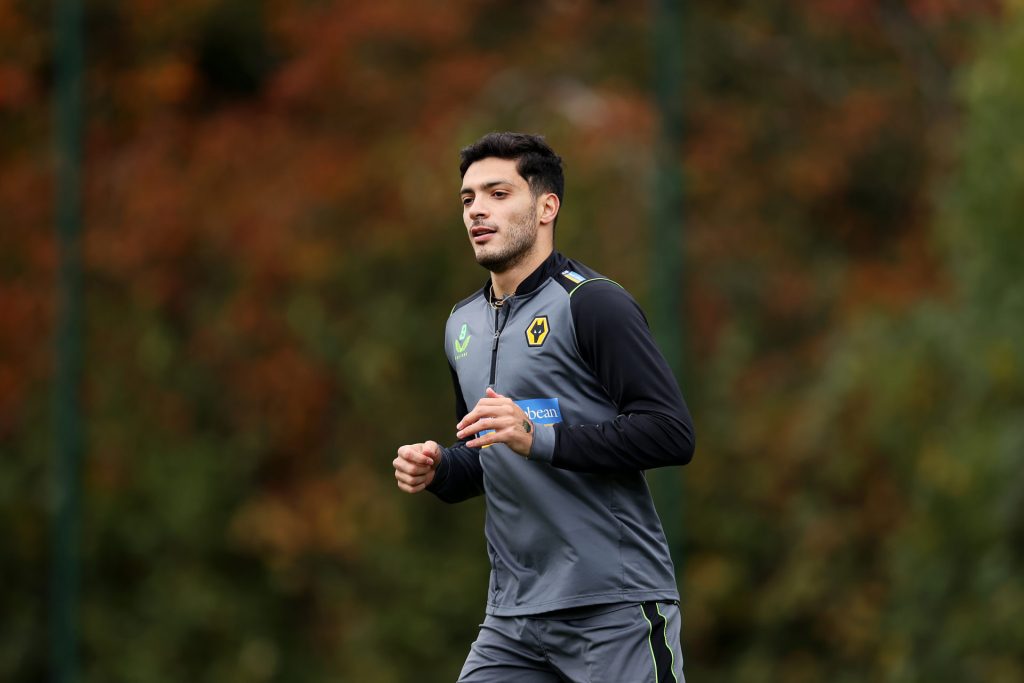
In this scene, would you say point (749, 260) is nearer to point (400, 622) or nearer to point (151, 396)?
point (400, 622)

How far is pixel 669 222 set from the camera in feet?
40.5

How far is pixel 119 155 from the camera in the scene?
1347 centimetres

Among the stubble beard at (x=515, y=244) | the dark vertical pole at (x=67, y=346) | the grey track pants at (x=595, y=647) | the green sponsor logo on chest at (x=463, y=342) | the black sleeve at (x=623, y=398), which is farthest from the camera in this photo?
the dark vertical pole at (x=67, y=346)

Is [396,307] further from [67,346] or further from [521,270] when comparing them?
[521,270]

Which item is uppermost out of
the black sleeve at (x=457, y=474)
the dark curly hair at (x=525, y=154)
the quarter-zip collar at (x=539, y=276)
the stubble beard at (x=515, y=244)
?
the dark curly hair at (x=525, y=154)

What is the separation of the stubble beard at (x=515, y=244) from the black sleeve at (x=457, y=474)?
38cm

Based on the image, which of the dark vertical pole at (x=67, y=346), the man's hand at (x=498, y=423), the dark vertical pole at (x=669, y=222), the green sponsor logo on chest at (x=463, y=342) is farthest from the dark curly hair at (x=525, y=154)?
the dark vertical pole at (x=67, y=346)

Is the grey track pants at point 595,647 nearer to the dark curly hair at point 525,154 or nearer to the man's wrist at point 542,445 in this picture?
the man's wrist at point 542,445

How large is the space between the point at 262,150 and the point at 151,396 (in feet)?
7.05

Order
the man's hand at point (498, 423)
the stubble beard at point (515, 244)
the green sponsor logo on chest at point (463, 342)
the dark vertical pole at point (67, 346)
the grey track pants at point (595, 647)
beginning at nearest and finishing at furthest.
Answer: the man's hand at point (498, 423) < the grey track pants at point (595, 647) < the stubble beard at point (515, 244) < the green sponsor logo on chest at point (463, 342) < the dark vertical pole at point (67, 346)

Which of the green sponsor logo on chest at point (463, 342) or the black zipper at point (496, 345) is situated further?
the green sponsor logo on chest at point (463, 342)

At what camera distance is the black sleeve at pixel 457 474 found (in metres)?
4.60

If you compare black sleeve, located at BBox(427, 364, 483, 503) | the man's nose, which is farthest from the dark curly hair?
black sleeve, located at BBox(427, 364, 483, 503)

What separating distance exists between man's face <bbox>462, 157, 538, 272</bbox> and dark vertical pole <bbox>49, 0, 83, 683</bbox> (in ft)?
29.0
